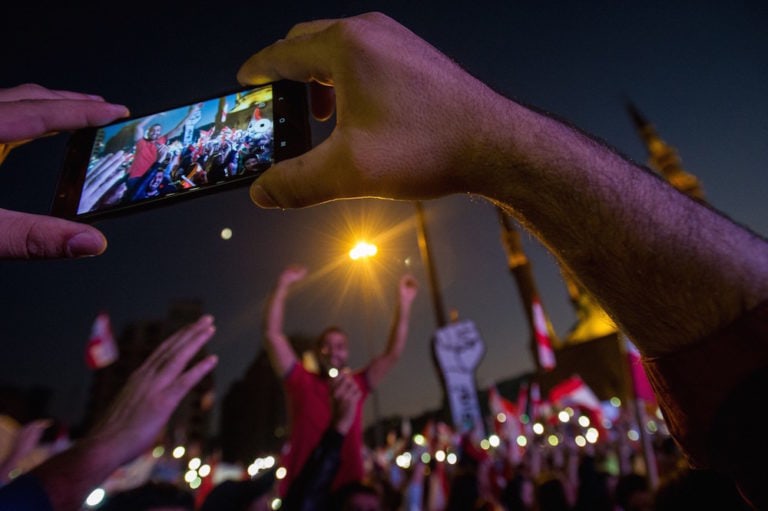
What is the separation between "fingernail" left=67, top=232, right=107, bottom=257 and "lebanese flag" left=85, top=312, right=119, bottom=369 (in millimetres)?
10341

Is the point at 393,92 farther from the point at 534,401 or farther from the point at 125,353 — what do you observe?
the point at 125,353

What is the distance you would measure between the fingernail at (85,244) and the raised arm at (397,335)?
9.66 ft

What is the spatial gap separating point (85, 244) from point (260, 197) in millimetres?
753

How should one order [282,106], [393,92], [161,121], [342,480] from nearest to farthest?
[393,92] → [282,106] → [161,121] → [342,480]

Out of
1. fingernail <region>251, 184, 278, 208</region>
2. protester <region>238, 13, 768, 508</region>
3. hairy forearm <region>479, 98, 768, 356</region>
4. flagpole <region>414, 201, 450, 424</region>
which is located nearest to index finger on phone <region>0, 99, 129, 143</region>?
fingernail <region>251, 184, 278, 208</region>

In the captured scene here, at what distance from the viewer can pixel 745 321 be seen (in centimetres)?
85

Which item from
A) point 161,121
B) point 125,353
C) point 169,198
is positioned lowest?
point 169,198

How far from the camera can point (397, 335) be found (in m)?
4.73

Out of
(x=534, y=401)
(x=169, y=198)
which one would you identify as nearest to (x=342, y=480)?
(x=169, y=198)

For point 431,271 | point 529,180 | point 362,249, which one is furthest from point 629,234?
point 431,271

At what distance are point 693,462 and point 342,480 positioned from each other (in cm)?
297

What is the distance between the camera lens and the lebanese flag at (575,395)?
1507 cm

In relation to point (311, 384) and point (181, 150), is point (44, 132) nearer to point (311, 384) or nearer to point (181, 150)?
point (181, 150)

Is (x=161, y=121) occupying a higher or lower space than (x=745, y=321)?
higher
